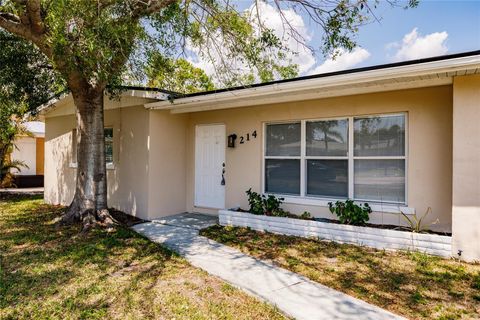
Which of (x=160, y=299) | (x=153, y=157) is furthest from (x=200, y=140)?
(x=160, y=299)

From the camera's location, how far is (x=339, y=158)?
6.98 m

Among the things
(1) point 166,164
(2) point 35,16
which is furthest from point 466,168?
(2) point 35,16

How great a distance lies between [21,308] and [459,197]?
6.11 metres

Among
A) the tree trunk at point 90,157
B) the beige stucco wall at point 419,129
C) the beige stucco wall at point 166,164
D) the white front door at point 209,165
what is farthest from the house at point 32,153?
the beige stucco wall at point 419,129

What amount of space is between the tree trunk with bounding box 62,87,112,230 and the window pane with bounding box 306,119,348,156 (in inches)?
188

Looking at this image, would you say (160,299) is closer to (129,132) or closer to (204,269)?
(204,269)

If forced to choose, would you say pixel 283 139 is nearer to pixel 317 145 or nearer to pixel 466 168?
pixel 317 145

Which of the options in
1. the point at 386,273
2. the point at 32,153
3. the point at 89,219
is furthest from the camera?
the point at 32,153

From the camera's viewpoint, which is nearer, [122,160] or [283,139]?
[283,139]

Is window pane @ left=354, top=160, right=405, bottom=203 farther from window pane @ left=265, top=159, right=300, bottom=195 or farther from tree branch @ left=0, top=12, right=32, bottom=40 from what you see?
tree branch @ left=0, top=12, right=32, bottom=40

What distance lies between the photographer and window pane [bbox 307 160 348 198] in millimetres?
6957

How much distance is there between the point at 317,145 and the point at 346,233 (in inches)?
79.9

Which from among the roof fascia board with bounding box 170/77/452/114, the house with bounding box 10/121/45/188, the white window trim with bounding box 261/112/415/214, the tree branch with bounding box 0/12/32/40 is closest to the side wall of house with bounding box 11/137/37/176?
the house with bounding box 10/121/45/188

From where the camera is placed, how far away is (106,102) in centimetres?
966
